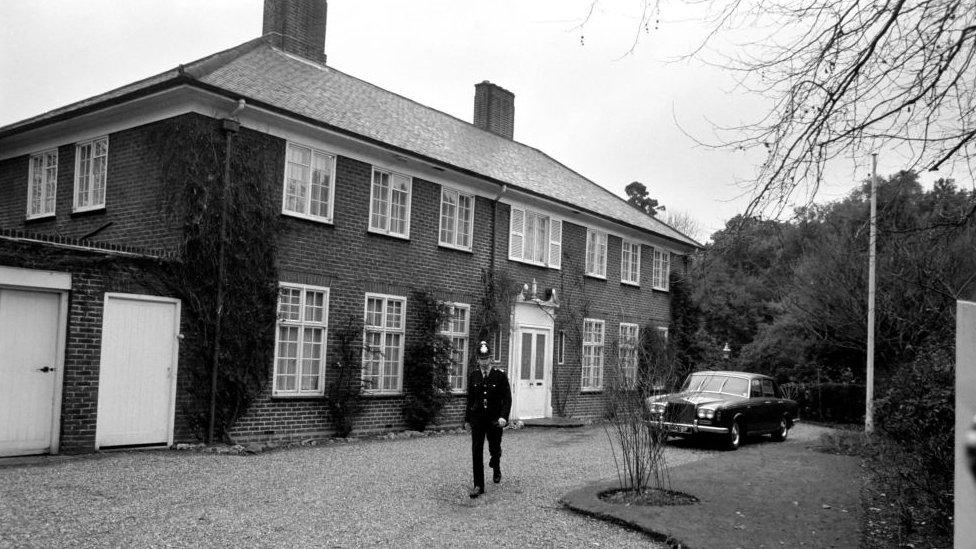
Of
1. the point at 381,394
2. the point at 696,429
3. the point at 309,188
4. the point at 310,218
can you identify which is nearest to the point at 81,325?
the point at 310,218

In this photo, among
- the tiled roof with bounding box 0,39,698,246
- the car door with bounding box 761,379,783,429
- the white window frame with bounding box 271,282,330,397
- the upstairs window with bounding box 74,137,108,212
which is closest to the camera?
the white window frame with bounding box 271,282,330,397

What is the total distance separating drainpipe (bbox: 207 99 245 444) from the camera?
13.6 metres

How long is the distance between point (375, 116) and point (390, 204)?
105 inches

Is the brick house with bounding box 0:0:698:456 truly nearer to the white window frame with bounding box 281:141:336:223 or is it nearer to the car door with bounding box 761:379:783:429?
the white window frame with bounding box 281:141:336:223

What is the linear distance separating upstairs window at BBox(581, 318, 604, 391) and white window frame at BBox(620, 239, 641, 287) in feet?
6.81

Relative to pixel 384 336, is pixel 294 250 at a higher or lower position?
higher

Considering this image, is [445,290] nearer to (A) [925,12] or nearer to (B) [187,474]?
(B) [187,474]

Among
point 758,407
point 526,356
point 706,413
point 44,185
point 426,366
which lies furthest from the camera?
point 526,356

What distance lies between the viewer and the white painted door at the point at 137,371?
41.2 ft

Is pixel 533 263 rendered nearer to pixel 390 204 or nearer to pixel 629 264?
pixel 390 204

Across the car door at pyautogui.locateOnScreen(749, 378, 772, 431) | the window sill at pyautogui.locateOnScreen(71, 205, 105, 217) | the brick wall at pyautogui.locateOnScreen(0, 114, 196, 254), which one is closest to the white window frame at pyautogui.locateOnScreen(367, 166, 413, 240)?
the brick wall at pyautogui.locateOnScreen(0, 114, 196, 254)

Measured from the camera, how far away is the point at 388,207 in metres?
17.4

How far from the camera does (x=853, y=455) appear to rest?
16.6 meters

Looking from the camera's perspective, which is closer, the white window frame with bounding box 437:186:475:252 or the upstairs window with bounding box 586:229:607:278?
the white window frame with bounding box 437:186:475:252
